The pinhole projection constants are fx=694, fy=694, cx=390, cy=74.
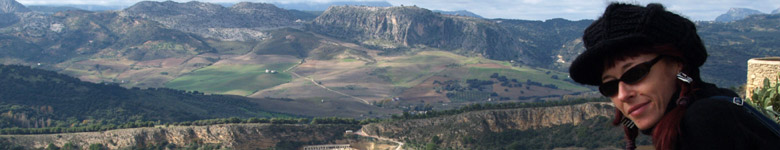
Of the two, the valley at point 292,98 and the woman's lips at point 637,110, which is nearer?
the woman's lips at point 637,110

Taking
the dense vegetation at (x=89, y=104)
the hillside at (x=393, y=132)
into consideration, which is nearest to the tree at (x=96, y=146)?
the hillside at (x=393, y=132)

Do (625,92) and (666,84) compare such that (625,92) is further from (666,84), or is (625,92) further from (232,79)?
(232,79)

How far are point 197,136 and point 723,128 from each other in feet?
209

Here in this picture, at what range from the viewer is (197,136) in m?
63.5

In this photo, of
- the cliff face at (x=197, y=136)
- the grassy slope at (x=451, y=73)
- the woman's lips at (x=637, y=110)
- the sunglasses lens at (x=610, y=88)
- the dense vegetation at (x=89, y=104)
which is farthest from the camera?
the grassy slope at (x=451, y=73)

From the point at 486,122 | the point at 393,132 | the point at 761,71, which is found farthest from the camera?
the point at 393,132

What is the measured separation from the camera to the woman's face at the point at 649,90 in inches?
128

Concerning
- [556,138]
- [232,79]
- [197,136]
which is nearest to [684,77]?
[556,138]

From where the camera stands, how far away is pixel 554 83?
481ft

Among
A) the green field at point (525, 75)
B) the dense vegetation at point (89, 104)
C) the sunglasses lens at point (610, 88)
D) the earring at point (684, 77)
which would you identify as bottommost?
the green field at point (525, 75)

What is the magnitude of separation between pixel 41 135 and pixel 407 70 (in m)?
103

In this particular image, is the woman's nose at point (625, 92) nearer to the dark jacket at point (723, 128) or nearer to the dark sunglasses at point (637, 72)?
the dark sunglasses at point (637, 72)

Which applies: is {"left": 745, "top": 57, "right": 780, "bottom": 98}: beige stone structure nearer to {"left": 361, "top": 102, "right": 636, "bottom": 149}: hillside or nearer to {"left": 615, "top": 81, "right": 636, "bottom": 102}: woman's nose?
{"left": 615, "top": 81, "right": 636, "bottom": 102}: woman's nose

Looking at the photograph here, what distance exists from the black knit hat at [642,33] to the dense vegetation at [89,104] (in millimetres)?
89718
